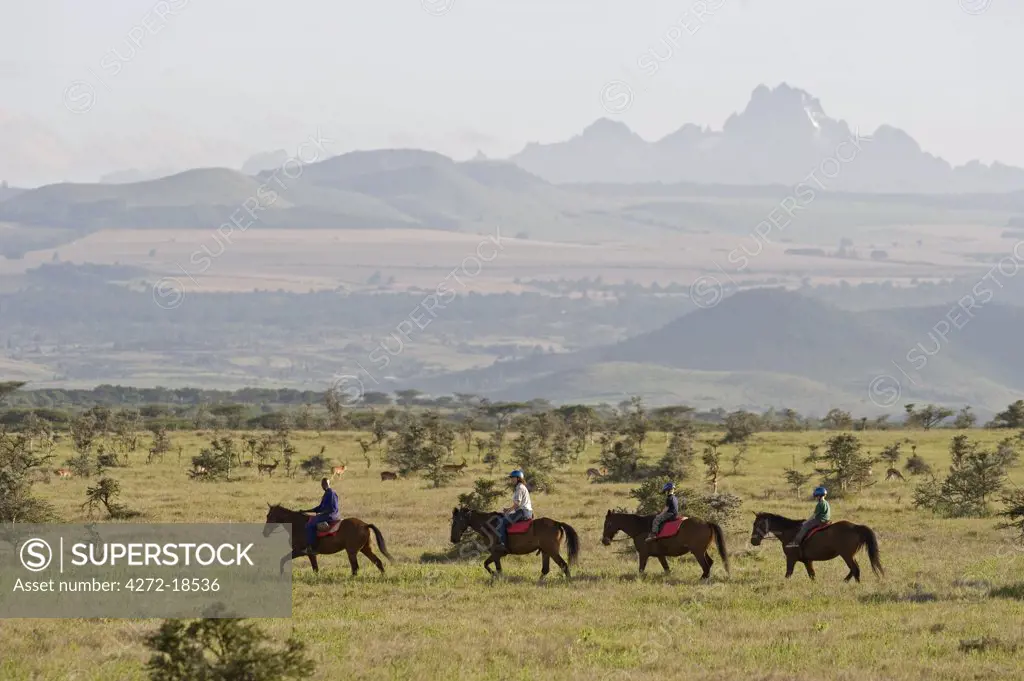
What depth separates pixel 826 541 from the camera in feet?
84.1

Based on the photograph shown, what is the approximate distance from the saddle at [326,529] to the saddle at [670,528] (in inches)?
245

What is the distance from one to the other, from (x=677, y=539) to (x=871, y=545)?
367cm

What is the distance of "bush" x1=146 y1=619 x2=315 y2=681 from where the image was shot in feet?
49.9

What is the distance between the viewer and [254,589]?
24109 millimetres

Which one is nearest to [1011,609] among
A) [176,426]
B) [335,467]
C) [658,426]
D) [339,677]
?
[339,677]

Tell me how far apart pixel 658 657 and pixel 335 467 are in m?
42.2

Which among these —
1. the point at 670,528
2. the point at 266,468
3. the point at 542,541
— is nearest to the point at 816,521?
the point at 670,528

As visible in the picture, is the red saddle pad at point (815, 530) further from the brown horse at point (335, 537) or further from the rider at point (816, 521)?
the brown horse at point (335, 537)

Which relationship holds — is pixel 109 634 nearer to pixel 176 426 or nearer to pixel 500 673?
pixel 500 673

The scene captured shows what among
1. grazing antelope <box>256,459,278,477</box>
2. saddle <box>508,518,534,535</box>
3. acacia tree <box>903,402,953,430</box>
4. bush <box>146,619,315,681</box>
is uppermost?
acacia tree <box>903,402,953,430</box>

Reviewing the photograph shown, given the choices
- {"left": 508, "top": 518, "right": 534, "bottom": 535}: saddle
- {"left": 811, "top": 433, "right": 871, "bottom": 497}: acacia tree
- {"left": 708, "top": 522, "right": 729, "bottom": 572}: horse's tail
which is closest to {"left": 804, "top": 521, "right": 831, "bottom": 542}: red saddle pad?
{"left": 708, "top": 522, "right": 729, "bottom": 572}: horse's tail

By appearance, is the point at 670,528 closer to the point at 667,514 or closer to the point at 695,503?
the point at 667,514

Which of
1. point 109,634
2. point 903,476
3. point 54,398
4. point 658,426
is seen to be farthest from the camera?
point 54,398

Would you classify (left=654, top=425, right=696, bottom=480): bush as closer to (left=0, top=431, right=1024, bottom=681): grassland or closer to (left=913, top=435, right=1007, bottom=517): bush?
(left=913, top=435, right=1007, bottom=517): bush
